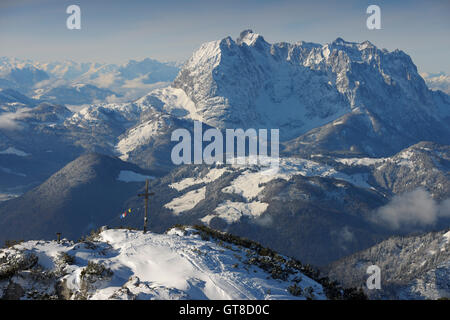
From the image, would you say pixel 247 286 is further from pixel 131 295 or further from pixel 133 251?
pixel 133 251

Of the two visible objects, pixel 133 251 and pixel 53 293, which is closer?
pixel 53 293
